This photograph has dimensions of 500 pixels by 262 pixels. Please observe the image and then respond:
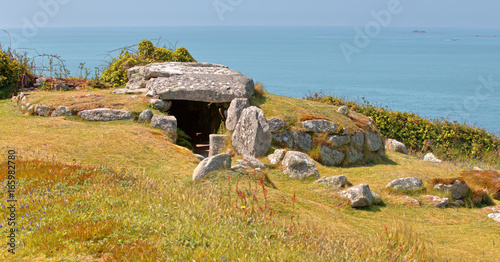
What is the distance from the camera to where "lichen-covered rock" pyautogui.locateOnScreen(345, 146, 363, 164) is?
16938mm

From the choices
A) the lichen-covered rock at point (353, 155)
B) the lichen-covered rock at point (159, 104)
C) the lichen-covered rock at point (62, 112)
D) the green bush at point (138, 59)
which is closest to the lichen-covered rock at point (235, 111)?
the lichen-covered rock at point (159, 104)

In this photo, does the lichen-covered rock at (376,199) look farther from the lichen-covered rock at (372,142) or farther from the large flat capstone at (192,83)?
the large flat capstone at (192,83)

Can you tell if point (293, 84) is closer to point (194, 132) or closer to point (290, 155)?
point (194, 132)

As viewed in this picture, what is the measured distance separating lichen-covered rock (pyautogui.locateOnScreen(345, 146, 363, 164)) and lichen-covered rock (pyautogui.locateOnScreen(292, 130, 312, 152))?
1.52 metres

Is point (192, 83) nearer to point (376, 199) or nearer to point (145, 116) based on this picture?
point (145, 116)

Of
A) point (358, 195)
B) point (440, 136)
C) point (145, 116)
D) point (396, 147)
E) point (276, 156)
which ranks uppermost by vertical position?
point (145, 116)

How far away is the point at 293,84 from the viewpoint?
67.7 metres

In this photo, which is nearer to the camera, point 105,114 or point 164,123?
point 164,123

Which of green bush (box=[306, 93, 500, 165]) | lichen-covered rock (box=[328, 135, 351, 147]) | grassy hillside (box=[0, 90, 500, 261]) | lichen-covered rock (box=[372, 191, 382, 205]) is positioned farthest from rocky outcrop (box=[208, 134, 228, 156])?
green bush (box=[306, 93, 500, 165])

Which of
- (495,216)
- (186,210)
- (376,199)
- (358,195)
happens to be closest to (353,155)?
(376,199)

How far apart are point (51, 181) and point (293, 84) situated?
199 feet

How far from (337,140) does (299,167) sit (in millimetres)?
3441

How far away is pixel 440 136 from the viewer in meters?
25.3

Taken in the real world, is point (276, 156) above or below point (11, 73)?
below
